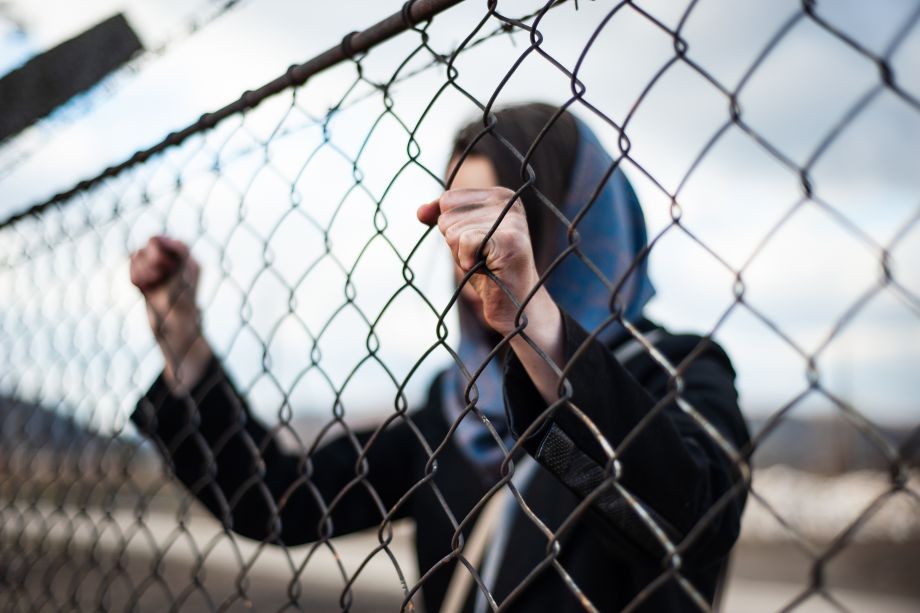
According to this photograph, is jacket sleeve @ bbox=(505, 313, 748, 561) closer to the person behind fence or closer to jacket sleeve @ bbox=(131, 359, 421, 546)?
the person behind fence

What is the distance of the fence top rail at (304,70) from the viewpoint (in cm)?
111

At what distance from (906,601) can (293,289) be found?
9269 mm

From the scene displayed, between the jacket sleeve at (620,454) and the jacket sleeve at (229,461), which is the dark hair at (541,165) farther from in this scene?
the jacket sleeve at (229,461)

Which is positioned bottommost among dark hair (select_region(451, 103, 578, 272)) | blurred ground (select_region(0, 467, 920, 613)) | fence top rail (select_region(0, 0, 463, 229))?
blurred ground (select_region(0, 467, 920, 613))

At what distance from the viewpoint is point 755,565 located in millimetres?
10477

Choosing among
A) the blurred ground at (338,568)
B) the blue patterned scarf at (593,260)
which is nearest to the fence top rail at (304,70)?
the blue patterned scarf at (593,260)

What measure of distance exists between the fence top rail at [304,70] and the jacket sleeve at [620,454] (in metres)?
0.58

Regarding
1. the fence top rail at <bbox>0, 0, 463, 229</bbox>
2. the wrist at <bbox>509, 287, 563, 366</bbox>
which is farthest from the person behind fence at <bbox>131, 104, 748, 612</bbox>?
the fence top rail at <bbox>0, 0, 463, 229</bbox>

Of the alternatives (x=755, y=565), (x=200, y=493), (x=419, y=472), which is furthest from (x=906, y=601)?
(x=200, y=493)

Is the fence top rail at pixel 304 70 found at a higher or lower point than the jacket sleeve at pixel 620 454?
higher

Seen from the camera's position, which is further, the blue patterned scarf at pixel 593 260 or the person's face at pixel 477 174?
the person's face at pixel 477 174

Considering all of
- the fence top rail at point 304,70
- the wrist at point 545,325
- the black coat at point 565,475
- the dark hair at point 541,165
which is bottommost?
the black coat at point 565,475

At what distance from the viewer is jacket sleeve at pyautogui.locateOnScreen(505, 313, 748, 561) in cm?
87

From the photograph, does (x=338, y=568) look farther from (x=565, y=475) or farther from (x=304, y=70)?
(x=565, y=475)
